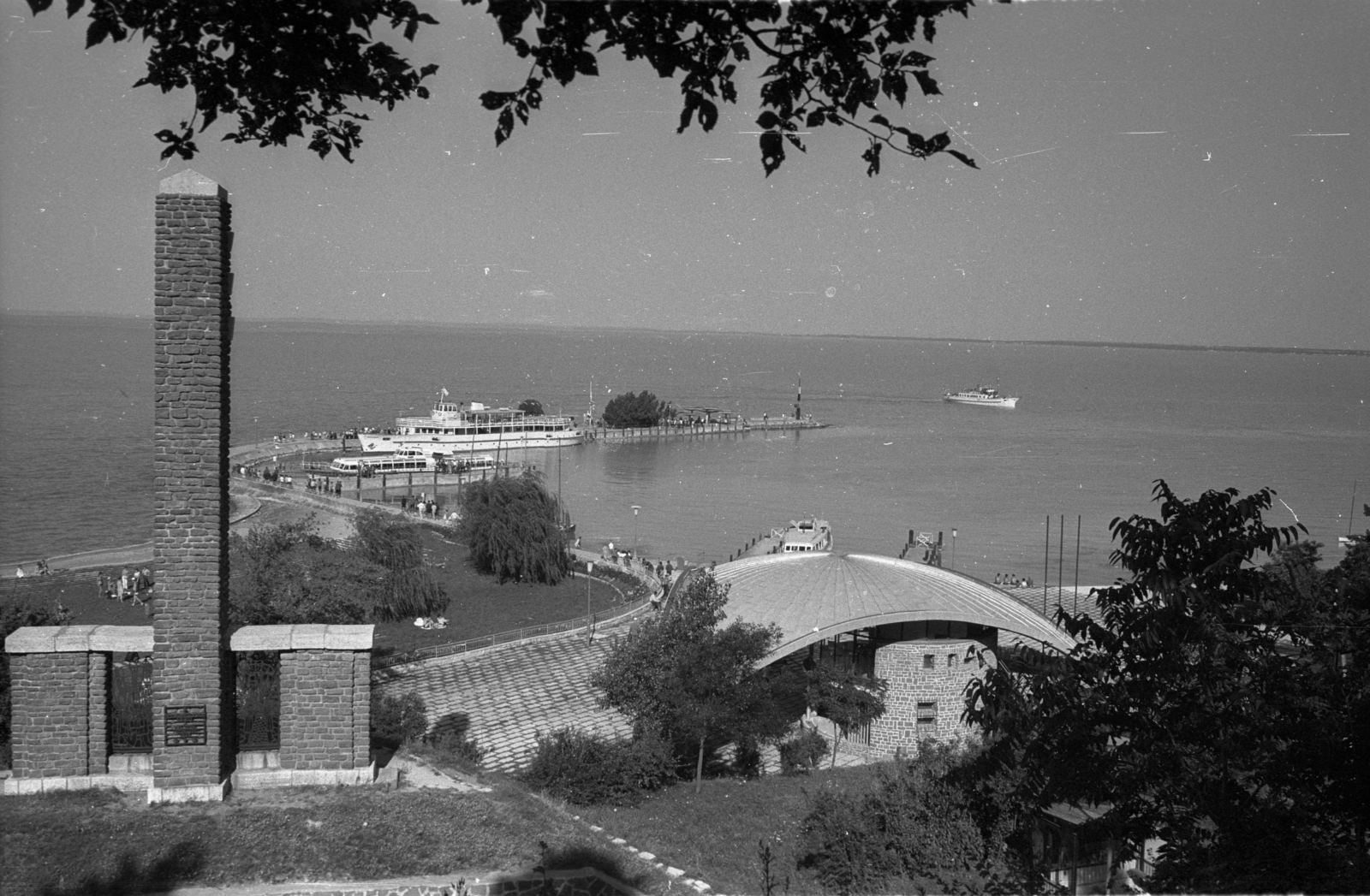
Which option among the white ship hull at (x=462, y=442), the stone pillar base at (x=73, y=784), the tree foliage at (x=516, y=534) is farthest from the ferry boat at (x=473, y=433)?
the stone pillar base at (x=73, y=784)

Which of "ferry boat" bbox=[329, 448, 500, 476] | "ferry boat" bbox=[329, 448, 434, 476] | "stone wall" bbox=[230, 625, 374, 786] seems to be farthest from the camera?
"ferry boat" bbox=[329, 448, 500, 476]

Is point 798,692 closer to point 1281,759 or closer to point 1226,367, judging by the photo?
point 1281,759

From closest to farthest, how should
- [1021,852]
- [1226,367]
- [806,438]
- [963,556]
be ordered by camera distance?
[1021,852] → [963,556] → [806,438] → [1226,367]

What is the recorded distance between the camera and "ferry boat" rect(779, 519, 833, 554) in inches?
1189

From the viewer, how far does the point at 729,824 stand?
10.7m

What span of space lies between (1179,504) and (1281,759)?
1.15m

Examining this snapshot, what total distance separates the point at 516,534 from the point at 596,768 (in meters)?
15.3

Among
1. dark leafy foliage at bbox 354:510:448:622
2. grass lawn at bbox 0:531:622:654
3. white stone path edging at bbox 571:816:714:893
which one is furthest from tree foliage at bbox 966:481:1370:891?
dark leafy foliage at bbox 354:510:448:622

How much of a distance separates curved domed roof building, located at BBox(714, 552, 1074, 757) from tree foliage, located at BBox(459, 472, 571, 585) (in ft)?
28.8

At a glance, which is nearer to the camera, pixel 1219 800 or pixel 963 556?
pixel 1219 800

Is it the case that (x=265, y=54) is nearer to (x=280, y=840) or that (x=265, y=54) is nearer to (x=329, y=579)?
(x=280, y=840)

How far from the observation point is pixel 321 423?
69.9 meters

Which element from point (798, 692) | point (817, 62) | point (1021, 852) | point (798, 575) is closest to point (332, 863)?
point (1021, 852)

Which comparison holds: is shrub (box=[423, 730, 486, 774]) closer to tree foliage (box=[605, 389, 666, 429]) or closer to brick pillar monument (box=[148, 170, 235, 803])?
brick pillar monument (box=[148, 170, 235, 803])
